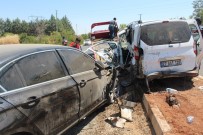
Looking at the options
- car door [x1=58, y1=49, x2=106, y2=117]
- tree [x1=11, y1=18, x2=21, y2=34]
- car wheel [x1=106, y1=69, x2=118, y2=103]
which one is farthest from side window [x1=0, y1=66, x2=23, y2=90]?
tree [x1=11, y1=18, x2=21, y2=34]

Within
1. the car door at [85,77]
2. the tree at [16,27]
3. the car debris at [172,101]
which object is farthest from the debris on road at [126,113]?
the tree at [16,27]

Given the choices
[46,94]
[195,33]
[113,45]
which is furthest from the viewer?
[113,45]

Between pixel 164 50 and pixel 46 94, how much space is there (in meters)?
4.82

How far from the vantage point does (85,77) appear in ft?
20.4

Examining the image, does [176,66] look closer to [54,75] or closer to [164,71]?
[164,71]

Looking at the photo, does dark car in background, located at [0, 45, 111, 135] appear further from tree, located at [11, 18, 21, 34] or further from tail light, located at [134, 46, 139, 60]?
tree, located at [11, 18, 21, 34]

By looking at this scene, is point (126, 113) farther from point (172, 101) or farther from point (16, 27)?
point (16, 27)

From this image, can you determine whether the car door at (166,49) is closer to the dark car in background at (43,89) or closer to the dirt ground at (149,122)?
the dirt ground at (149,122)

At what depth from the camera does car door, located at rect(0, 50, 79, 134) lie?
431 cm

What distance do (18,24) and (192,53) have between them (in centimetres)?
10867

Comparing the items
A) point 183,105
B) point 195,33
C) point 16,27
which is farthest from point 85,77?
point 16,27

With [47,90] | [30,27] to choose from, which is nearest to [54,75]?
[47,90]

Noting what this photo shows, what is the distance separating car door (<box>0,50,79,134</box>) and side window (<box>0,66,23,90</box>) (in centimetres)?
8

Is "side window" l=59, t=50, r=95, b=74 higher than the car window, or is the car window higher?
the car window
